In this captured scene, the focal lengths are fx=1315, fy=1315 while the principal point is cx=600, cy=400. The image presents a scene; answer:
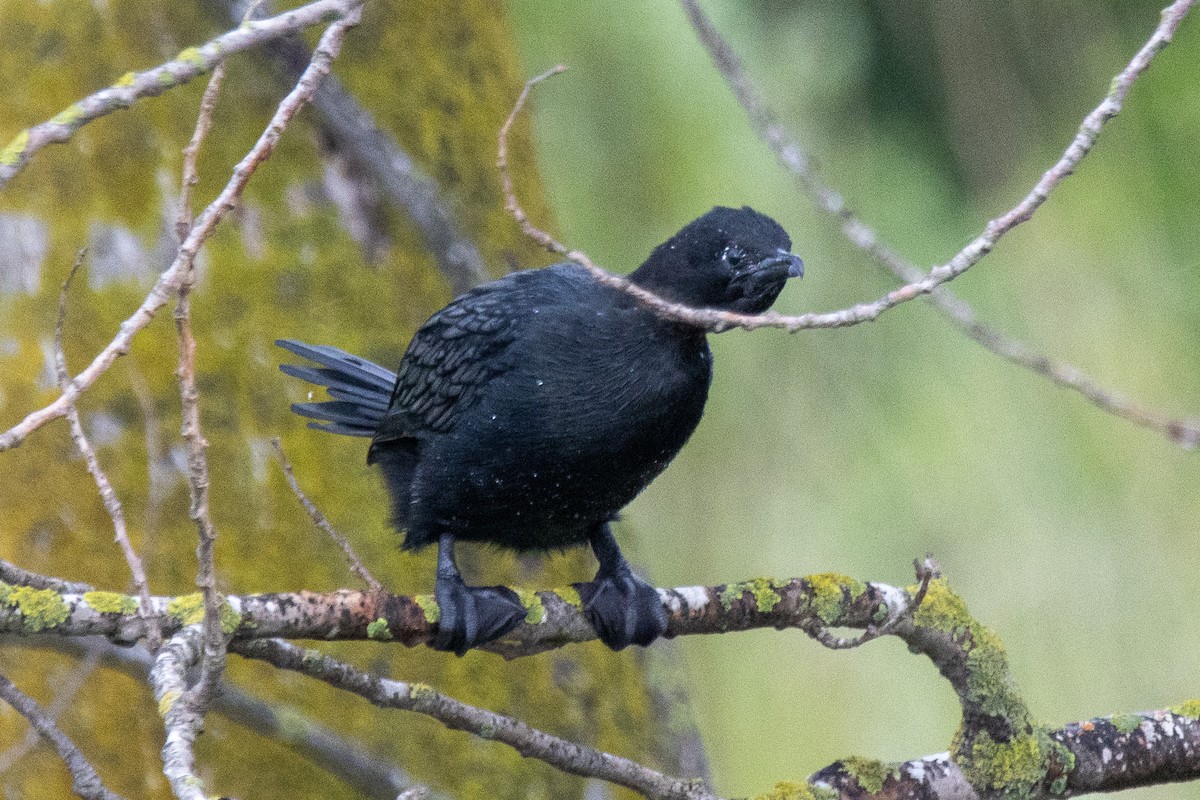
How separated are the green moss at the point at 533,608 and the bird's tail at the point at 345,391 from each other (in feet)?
2.72

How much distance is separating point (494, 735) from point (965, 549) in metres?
3.45

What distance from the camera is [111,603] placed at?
1.75 m

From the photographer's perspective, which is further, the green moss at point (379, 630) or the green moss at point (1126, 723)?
the green moss at point (1126, 723)

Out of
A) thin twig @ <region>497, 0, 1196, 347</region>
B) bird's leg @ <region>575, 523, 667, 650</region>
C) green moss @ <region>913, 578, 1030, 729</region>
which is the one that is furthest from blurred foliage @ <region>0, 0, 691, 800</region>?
thin twig @ <region>497, 0, 1196, 347</region>

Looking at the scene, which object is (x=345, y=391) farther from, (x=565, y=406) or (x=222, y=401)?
(x=565, y=406)

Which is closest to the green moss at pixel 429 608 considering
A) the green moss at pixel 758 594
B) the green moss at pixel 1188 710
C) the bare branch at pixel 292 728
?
the green moss at pixel 758 594

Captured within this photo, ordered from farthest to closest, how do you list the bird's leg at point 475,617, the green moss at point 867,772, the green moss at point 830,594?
Result: the bird's leg at point 475,617 → the green moss at point 830,594 → the green moss at point 867,772

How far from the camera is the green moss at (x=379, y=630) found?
2.00 metres

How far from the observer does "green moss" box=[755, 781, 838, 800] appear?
2.04 m

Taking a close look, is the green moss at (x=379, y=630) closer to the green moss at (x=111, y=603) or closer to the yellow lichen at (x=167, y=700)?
the green moss at (x=111, y=603)

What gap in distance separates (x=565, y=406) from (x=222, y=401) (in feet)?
3.30

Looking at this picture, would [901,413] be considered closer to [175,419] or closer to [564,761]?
[175,419]

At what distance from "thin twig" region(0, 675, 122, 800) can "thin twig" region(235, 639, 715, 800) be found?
0.86 ft

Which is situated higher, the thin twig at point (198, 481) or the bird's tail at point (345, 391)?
the bird's tail at point (345, 391)
